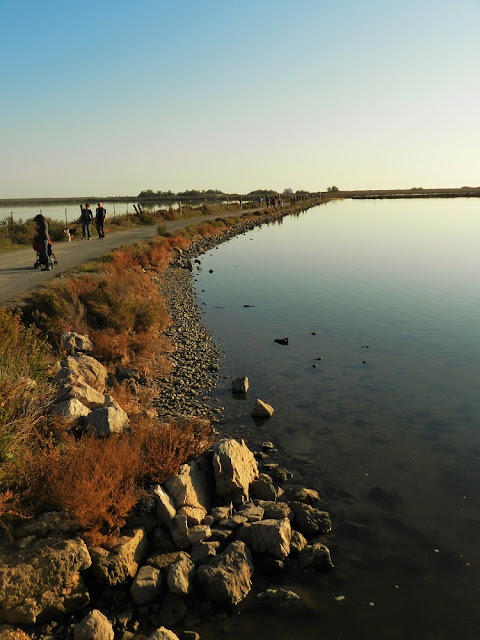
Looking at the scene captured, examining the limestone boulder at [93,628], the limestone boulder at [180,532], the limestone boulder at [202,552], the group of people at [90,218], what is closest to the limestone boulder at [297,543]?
the limestone boulder at [202,552]

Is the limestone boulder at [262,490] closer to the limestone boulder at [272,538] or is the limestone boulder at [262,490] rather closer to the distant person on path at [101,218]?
the limestone boulder at [272,538]

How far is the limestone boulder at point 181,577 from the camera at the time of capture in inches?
225

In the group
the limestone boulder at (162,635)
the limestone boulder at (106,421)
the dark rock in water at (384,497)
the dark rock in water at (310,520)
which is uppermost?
the limestone boulder at (106,421)

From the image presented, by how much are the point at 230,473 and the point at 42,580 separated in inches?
113

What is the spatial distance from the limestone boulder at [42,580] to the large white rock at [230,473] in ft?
7.47

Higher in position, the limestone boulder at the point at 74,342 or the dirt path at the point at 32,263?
the dirt path at the point at 32,263

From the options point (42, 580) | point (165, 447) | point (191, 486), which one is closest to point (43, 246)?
point (165, 447)

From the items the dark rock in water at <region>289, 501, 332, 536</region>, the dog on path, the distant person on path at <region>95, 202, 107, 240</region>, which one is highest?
the distant person on path at <region>95, 202, 107, 240</region>

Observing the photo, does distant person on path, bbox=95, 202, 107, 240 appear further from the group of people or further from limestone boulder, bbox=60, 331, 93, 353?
limestone boulder, bbox=60, 331, 93, 353

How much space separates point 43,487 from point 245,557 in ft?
8.84

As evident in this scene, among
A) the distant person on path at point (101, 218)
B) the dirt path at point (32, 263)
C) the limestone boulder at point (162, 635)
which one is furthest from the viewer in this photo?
the distant person on path at point (101, 218)

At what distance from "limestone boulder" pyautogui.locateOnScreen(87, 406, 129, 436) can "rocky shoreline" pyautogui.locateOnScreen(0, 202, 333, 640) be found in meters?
0.02

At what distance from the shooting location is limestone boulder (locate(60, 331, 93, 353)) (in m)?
11.6

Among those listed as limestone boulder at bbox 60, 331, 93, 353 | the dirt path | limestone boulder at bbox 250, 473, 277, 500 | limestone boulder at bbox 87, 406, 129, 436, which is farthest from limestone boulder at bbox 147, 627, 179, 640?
the dirt path
